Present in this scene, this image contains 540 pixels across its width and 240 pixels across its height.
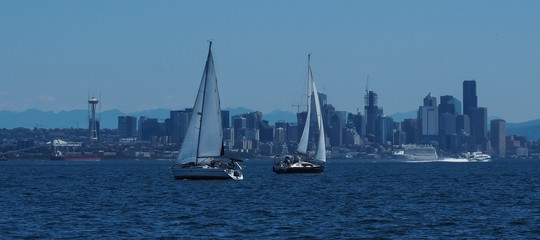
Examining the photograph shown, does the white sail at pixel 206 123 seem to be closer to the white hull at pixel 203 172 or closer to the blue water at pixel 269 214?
the white hull at pixel 203 172

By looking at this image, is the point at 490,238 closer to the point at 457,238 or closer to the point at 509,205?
the point at 457,238

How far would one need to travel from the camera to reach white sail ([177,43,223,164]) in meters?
97.5

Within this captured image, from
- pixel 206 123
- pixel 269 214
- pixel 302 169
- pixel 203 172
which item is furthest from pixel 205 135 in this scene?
pixel 269 214

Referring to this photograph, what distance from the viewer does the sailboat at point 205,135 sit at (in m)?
97.6

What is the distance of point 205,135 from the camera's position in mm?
98062

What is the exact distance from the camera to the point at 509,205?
6938 centimetres

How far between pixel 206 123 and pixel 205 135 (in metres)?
1.19

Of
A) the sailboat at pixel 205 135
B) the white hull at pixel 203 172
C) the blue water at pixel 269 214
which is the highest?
the sailboat at pixel 205 135

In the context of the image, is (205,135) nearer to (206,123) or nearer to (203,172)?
(206,123)

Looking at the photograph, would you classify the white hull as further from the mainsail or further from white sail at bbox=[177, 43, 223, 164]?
the mainsail

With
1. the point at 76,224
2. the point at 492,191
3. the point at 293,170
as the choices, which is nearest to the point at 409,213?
the point at 76,224

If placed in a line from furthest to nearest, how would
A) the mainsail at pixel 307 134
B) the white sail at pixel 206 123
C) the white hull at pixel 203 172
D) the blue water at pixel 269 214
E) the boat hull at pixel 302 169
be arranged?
the mainsail at pixel 307 134
the boat hull at pixel 302 169
the white hull at pixel 203 172
the white sail at pixel 206 123
the blue water at pixel 269 214

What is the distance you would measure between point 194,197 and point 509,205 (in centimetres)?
2378

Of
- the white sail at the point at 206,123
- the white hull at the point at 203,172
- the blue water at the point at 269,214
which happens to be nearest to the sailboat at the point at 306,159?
the white hull at the point at 203,172
